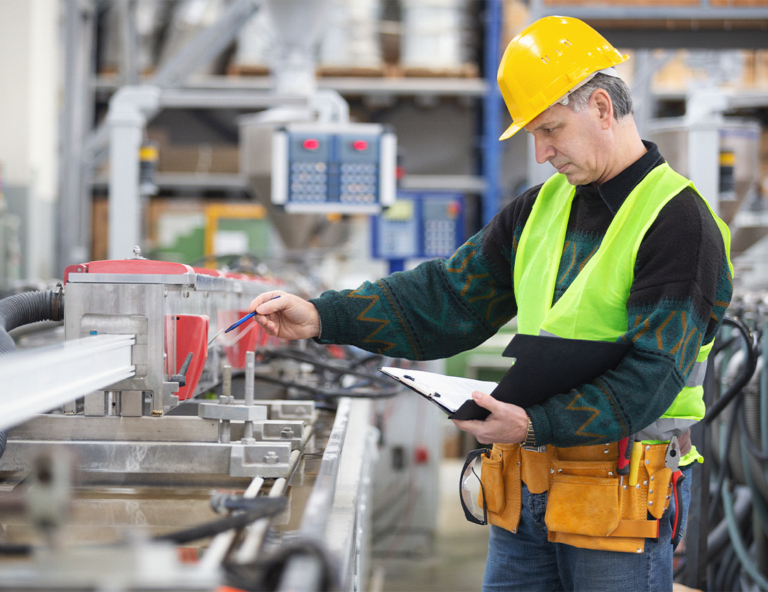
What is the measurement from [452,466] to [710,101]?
277cm

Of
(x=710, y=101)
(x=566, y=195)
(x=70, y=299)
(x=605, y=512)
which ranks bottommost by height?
(x=605, y=512)

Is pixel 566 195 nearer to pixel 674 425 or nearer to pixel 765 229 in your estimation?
pixel 674 425

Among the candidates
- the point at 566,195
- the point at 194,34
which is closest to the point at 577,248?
the point at 566,195

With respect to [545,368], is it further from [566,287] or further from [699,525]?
[699,525]

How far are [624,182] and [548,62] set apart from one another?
0.66 ft

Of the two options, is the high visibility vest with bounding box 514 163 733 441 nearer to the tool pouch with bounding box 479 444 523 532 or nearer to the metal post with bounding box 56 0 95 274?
the tool pouch with bounding box 479 444 523 532

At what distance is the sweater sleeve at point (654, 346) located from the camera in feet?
3.14

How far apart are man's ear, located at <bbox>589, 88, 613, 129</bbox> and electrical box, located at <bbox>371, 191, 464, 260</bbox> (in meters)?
2.81

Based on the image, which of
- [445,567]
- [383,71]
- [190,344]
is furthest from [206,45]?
[190,344]

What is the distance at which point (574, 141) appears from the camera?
110 centimetres

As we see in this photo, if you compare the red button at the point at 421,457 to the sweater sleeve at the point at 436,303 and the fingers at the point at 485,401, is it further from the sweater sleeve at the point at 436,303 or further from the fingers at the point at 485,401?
the fingers at the point at 485,401

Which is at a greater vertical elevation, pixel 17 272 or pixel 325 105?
pixel 325 105

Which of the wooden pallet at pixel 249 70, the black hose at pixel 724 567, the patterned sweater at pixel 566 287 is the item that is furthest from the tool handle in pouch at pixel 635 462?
the wooden pallet at pixel 249 70

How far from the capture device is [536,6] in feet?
7.20
